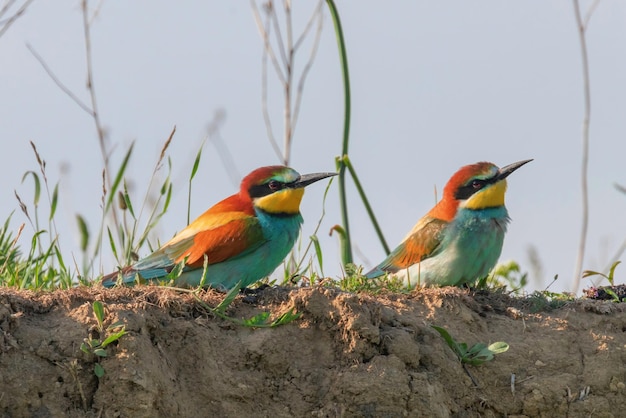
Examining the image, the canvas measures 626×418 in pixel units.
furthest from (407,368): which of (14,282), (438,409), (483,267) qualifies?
(14,282)

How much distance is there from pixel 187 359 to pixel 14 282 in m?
1.19

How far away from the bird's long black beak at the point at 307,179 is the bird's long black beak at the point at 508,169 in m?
0.97

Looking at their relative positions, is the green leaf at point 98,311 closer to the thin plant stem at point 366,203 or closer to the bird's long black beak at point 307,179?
the bird's long black beak at point 307,179

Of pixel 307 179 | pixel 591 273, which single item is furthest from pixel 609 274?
pixel 307 179

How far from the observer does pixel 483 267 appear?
5.27 meters

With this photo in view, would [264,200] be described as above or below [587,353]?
above

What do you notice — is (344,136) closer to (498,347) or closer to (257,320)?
(498,347)

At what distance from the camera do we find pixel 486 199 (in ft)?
18.0

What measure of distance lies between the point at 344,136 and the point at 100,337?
249 centimetres

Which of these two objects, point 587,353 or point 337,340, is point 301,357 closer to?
point 337,340

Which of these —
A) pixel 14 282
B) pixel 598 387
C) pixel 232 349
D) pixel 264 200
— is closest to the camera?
pixel 232 349

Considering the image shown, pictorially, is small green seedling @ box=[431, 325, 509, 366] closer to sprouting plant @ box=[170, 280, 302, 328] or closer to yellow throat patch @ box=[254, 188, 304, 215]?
sprouting plant @ box=[170, 280, 302, 328]

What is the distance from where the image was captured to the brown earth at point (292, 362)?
367cm

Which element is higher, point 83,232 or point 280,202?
point 280,202
